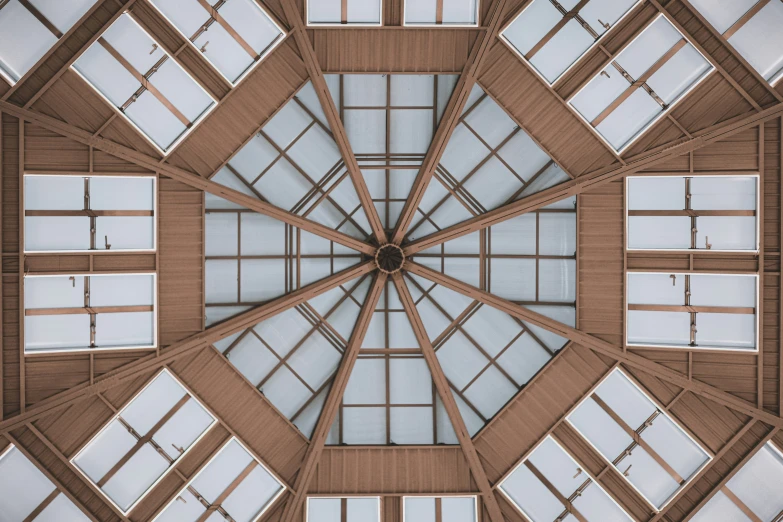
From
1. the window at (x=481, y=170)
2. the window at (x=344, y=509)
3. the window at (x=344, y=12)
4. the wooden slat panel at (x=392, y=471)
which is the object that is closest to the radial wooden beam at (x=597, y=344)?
the window at (x=481, y=170)

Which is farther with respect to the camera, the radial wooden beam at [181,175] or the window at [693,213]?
the window at [693,213]

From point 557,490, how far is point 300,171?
12.2 metres

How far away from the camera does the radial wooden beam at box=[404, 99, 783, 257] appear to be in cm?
1627

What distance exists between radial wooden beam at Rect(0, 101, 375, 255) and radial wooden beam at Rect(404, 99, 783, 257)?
2.15m

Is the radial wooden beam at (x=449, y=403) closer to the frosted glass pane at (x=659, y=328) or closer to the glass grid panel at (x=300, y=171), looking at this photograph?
the glass grid panel at (x=300, y=171)

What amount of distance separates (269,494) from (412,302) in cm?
711

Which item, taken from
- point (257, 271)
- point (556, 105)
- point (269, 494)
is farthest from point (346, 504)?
point (556, 105)

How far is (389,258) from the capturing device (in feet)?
60.4

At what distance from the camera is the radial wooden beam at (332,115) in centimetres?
1619

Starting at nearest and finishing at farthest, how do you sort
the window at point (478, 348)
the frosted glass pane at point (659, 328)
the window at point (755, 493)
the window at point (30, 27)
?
the window at point (30, 27) → the window at point (755, 493) → the frosted glass pane at point (659, 328) → the window at point (478, 348)

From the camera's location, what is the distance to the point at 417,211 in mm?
19344

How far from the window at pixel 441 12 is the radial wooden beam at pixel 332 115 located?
9.10 feet

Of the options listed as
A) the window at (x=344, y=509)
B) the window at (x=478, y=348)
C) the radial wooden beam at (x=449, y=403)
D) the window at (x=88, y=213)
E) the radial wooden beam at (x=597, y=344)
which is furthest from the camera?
the window at (x=478, y=348)

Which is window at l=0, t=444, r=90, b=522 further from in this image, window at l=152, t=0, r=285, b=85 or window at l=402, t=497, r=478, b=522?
window at l=152, t=0, r=285, b=85
